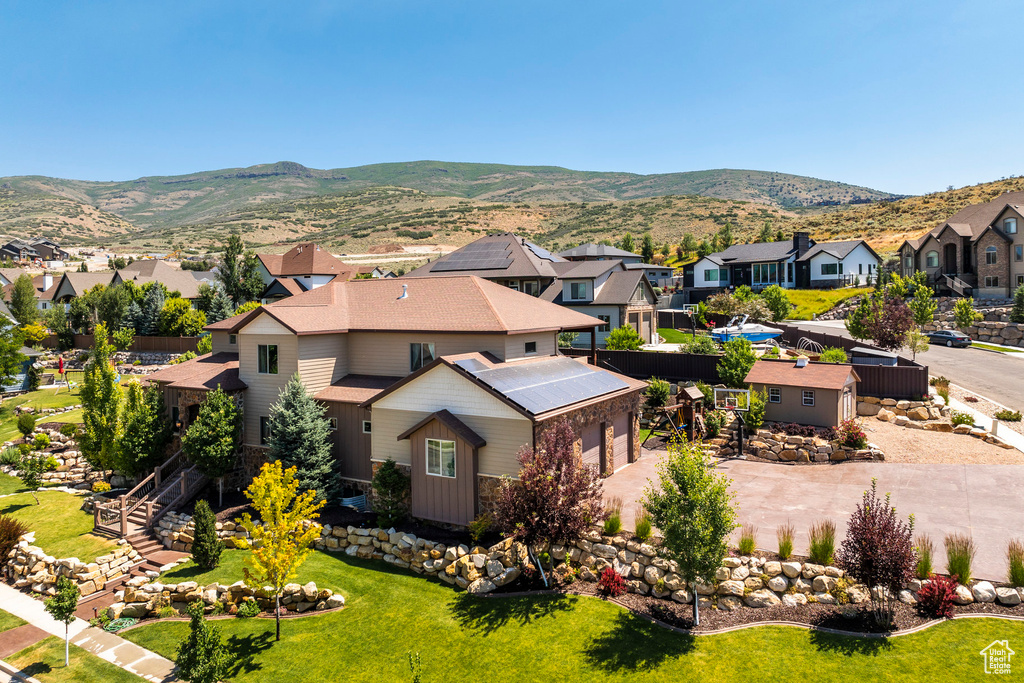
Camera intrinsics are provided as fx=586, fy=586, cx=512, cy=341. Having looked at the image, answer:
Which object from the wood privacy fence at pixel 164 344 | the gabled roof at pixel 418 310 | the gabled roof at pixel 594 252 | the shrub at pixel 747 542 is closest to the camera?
the shrub at pixel 747 542

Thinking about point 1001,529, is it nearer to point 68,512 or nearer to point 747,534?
point 747,534

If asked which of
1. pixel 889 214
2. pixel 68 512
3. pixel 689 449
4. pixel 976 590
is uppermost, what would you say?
pixel 889 214

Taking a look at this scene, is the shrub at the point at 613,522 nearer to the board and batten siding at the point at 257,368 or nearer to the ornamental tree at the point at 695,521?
the ornamental tree at the point at 695,521

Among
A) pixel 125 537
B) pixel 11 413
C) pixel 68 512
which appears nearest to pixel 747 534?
pixel 125 537

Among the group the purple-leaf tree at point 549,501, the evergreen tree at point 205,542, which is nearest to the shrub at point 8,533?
the evergreen tree at point 205,542

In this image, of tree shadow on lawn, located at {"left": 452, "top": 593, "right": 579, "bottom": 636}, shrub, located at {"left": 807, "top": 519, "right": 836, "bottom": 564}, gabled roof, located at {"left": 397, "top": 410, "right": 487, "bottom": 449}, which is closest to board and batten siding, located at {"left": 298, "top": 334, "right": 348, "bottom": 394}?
gabled roof, located at {"left": 397, "top": 410, "right": 487, "bottom": 449}

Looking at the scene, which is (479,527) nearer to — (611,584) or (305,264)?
(611,584)
